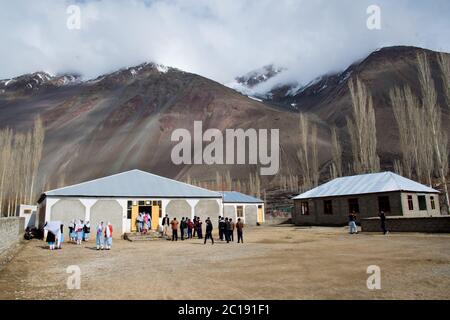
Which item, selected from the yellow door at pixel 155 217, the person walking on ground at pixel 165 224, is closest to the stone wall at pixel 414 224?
the person walking on ground at pixel 165 224

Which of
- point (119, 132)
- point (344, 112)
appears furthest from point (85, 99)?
point (344, 112)

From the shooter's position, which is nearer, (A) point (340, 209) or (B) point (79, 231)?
(B) point (79, 231)

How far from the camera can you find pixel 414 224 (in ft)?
74.2

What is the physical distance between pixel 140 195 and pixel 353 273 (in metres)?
21.2

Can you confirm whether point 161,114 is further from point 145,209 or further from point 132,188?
point 145,209

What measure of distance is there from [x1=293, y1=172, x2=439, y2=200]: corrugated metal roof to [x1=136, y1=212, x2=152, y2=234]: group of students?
18794mm

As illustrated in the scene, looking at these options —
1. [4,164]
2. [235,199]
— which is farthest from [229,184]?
[4,164]

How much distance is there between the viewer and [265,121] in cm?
11194

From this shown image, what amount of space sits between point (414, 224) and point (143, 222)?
19486mm

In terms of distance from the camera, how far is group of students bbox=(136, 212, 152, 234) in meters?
26.1

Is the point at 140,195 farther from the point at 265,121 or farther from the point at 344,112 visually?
the point at 344,112

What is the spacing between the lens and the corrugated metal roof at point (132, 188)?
26.6 meters

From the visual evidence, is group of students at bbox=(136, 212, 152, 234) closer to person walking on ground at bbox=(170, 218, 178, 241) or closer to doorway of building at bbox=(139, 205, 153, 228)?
doorway of building at bbox=(139, 205, 153, 228)

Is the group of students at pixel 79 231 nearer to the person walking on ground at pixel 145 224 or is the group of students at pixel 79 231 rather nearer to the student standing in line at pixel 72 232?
the student standing in line at pixel 72 232
